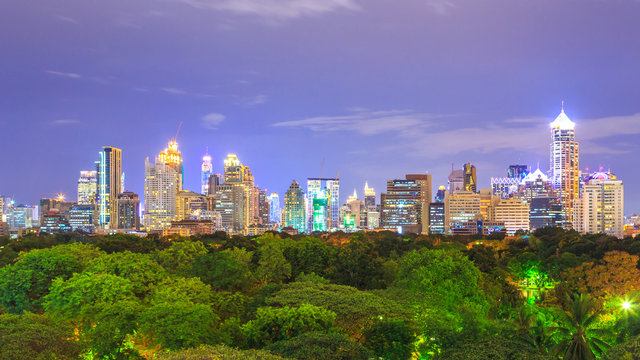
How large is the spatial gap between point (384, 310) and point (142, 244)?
5568 cm

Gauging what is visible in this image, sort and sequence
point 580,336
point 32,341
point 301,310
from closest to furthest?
point 580,336
point 32,341
point 301,310

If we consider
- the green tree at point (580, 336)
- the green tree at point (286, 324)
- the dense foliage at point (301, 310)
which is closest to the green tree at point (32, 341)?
the dense foliage at point (301, 310)

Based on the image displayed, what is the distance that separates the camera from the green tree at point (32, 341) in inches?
1070

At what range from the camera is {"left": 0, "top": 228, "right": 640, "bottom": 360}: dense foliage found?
27.6m

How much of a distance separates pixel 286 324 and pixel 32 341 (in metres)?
12.7

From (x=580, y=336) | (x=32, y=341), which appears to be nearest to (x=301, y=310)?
(x=32, y=341)

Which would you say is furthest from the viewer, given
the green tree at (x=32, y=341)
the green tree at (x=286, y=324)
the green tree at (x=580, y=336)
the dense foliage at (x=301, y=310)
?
the green tree at (x=286, y=324)

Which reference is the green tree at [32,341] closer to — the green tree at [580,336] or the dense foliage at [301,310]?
the dense foliage at [301,310]

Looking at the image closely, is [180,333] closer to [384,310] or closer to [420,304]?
[384,310]

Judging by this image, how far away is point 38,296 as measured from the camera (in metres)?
47.0

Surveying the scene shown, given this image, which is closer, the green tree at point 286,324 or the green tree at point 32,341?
the green tree at point 32,341

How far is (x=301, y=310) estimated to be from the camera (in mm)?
32125

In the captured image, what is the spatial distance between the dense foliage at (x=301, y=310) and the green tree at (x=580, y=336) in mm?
55

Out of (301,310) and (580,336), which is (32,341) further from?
(580,336)
